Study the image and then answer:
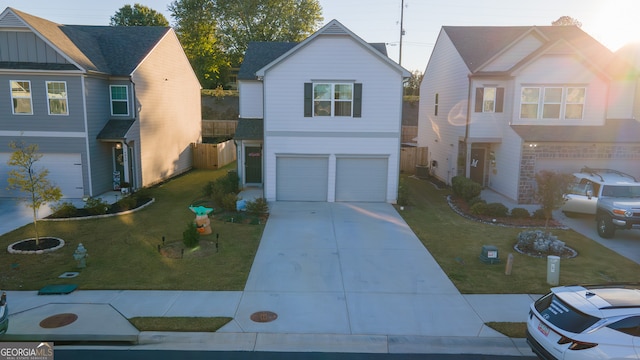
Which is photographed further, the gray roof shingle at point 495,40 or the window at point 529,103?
the gray roof shingle at point 495,40

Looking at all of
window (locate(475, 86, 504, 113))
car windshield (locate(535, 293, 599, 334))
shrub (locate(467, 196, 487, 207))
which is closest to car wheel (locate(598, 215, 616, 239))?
shrub (locate(467, 196, 487, 207))

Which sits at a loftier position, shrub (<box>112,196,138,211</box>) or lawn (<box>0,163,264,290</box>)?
shrub (<box>112,196,138,211</box>)

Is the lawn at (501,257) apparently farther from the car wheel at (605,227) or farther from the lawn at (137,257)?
the lawn at (137,257)

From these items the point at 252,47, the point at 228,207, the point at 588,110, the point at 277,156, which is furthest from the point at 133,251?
the point at 588,110

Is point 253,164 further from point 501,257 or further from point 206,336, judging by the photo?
point 206,336

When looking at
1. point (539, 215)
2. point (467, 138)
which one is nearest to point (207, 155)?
point (467, 138)

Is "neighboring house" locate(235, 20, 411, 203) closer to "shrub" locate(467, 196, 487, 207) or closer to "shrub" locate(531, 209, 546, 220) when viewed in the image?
"shrub" locate(467, 196, 487, 207)

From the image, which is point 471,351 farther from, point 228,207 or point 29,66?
point 29,66

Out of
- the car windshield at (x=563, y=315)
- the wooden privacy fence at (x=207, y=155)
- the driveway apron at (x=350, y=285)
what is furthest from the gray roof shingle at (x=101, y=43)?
the car windshield at (x=563, y=315)
